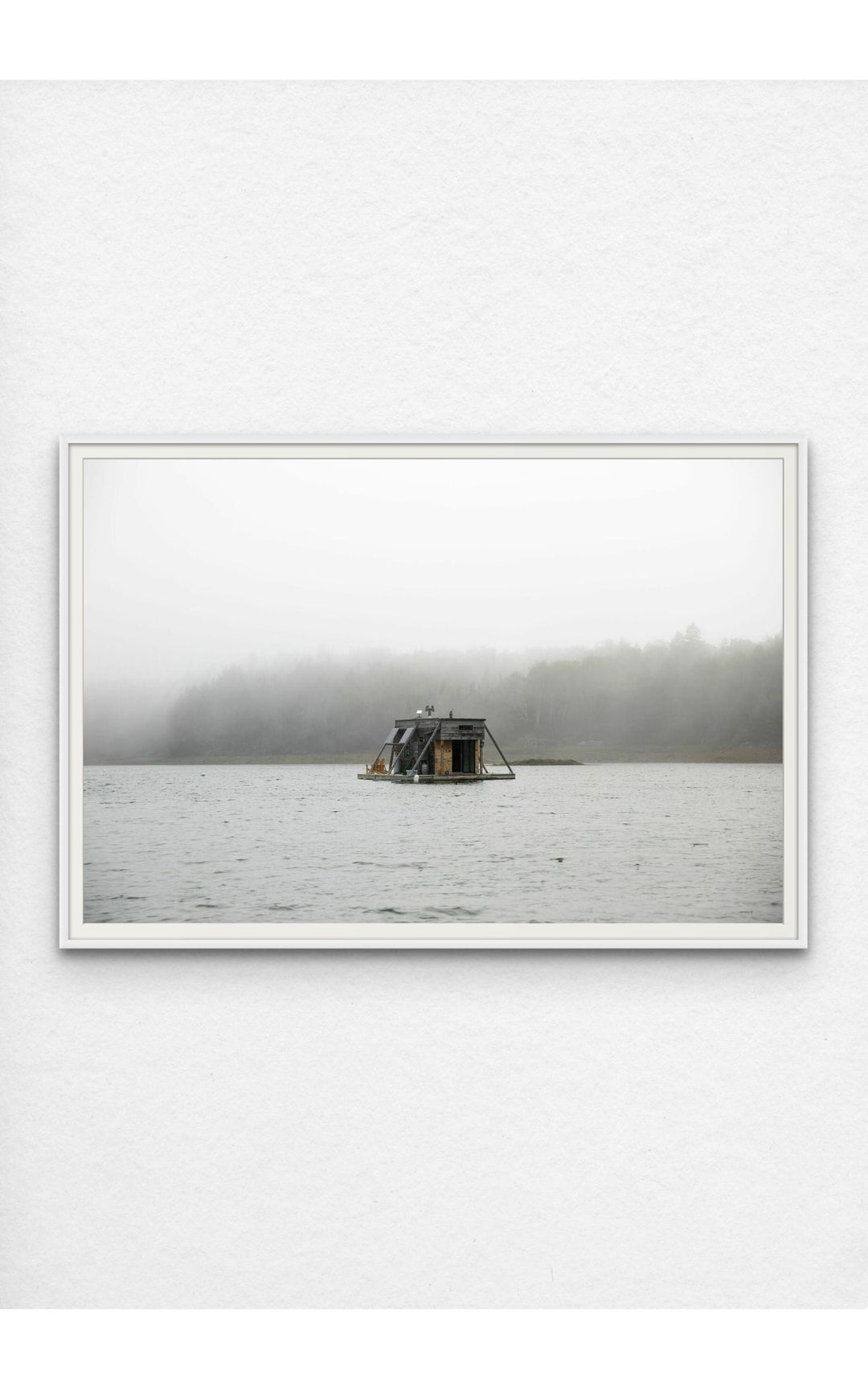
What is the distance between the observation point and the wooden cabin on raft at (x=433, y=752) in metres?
2.80

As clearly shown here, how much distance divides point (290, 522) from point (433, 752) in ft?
2.07

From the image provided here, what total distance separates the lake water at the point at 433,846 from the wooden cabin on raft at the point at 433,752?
3 cm

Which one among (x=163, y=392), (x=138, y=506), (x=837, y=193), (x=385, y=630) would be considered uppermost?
(x=837, y=193)

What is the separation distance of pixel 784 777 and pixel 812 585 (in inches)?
17.9

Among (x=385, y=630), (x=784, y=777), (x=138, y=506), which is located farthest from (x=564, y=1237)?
(x=138, y=506)

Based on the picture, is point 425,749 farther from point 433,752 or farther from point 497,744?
point 497,744

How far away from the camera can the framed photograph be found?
9.20ft

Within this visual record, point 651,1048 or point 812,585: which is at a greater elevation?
point 812,585

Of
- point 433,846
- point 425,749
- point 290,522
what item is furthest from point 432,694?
point 290,522

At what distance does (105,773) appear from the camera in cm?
282

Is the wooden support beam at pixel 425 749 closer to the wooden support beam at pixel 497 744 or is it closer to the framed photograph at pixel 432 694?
the framed photograph at pixel 432 694

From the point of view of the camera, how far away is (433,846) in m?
2.81

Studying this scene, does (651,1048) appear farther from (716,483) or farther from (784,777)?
(716,483)

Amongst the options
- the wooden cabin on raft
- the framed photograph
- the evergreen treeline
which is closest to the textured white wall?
the framed photograph
